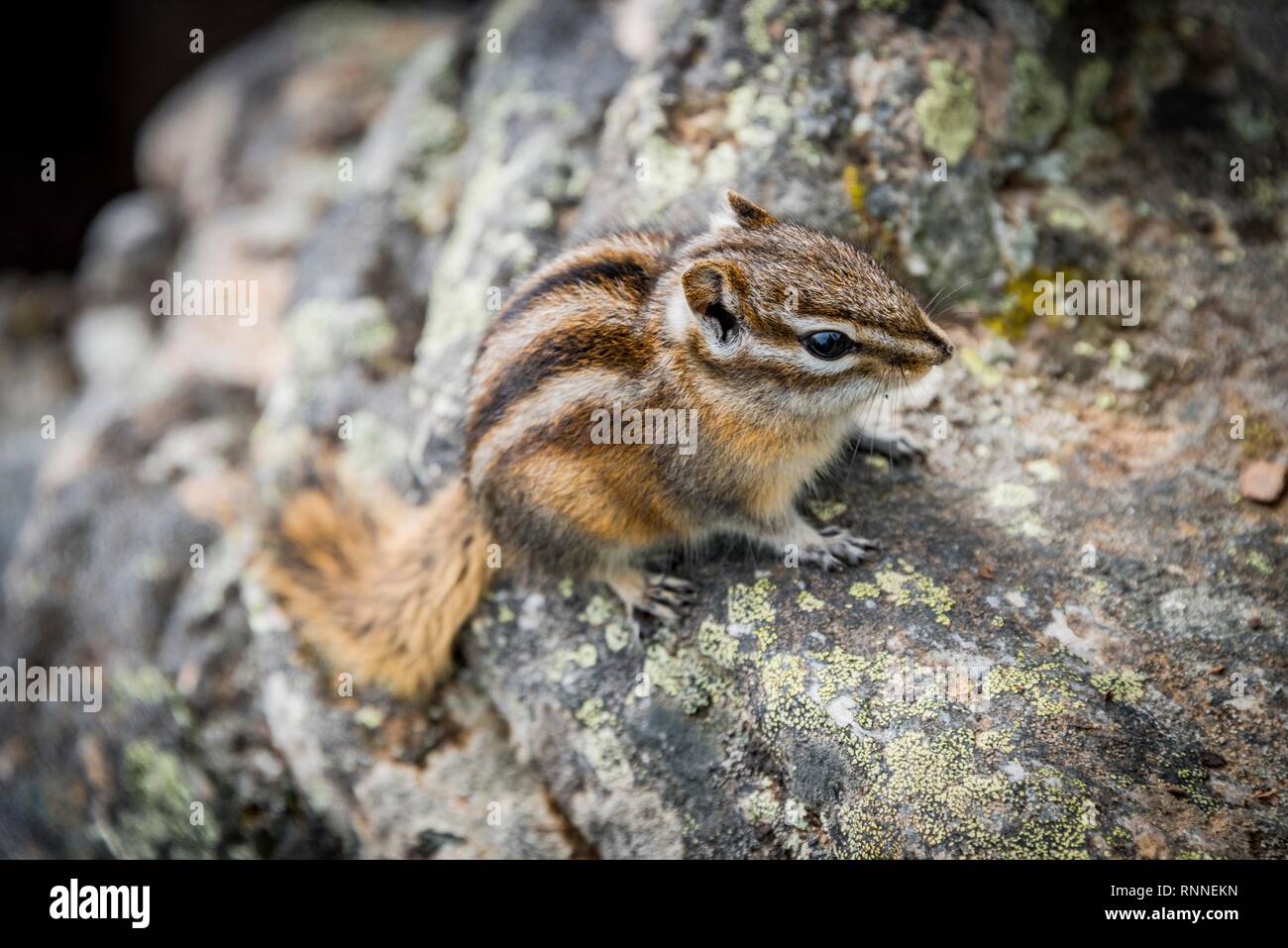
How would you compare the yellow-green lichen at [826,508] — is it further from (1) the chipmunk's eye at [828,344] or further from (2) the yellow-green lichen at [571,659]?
(2) the yellow-green lichen at [571,659]

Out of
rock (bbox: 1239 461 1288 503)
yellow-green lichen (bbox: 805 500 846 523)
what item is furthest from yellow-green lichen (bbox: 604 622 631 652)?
rock (bbox: 1239 461 1288 503)

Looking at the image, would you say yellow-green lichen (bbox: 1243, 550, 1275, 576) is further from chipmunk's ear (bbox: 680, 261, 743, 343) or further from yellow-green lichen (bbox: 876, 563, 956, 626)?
chipmunk's ear (bbox: 680, 261, 743, 343)

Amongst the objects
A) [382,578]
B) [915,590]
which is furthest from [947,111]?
[382,578]

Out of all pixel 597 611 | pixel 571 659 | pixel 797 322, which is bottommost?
pixel 571 659

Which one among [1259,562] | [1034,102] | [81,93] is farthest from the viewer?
[81,93]

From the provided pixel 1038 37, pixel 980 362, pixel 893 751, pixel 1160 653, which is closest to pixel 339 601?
pixel 893 751

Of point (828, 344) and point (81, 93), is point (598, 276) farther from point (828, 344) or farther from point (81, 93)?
point (81, 93)
